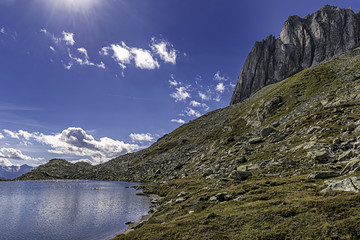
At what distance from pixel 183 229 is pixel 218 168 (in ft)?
143

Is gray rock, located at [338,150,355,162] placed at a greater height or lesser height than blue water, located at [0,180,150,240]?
greater

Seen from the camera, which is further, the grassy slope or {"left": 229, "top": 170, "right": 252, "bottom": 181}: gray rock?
{"left": 229, "top": 170, "right": 252, "bottom": 181}: gray rock

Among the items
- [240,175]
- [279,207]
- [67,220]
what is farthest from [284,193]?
[67,220]

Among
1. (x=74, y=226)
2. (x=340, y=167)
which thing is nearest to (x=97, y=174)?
(x=74, y=226)

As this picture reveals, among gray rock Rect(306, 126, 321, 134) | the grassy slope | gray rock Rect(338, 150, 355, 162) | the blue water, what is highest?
gray rock Rect(306, 126, 321, 134)

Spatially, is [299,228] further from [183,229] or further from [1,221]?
[1,221]

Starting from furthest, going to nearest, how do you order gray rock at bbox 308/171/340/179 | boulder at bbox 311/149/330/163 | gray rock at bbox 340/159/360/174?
boulder at bbox 311/149/330/163, gray rock at bbox 308/171/340/179, gray rock at bbox 340/159/360/174

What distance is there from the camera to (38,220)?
35969 millimetres

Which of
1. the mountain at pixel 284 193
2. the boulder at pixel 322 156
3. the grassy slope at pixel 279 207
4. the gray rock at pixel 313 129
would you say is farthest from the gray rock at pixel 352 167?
the gray rock at pixel 313 129

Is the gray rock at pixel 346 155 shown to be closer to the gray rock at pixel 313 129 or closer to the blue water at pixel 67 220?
the gray rock at pixel 313 129

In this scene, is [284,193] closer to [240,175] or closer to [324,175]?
[324,175]

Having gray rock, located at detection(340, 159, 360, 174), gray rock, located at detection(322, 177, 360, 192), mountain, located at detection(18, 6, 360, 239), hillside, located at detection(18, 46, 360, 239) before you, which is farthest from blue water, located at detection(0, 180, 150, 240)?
gray rock, located at detection(340, 159, 360, 174)

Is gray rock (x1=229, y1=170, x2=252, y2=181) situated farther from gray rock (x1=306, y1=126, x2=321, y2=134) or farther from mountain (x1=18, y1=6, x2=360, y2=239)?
gray rock (x1=306, y1=126, x2=321, y2=134)

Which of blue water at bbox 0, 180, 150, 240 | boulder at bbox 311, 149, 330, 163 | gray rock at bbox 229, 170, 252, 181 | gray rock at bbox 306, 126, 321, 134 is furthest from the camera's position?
gray rock at bbox 306, 126, 321, 134
